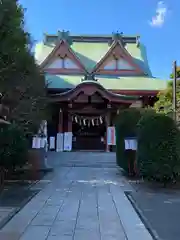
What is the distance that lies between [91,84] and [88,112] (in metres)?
2.48

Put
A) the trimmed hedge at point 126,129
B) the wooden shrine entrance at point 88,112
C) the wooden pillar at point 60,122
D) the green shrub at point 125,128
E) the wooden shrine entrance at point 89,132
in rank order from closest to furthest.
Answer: the trimmed hedge at point 126,129, the green shrub at point 125,128, the wooden shrine entrance at point 88,112, the wooden pillar at point 60,122, the wooden shrine entrance at point 89,132

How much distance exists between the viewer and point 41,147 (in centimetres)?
1504

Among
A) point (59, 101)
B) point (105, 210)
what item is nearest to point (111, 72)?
point (59, 101)

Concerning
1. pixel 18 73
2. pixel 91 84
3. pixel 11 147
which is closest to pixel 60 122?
pixel 91 84

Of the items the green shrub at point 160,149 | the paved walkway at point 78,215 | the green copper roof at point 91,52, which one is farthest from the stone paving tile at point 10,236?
the green copper roof at point 91,52

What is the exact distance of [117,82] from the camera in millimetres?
28969

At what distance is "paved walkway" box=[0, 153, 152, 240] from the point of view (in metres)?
5.96

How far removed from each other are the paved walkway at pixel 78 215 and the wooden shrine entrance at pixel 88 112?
1320 cm

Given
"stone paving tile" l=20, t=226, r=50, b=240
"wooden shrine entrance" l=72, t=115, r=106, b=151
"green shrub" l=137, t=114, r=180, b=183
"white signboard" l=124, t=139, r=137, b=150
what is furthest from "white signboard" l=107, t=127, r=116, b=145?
"stone paving tile" l=20, t=226, r=50, b=240

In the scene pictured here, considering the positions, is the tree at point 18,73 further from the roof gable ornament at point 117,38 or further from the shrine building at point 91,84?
the roof gable ornament at point 117,38

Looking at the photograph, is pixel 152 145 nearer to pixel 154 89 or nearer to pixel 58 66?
pixel 154 89

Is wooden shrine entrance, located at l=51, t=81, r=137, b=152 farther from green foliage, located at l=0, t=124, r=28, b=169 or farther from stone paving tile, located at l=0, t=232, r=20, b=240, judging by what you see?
stone paving tile, located at l=0, t=232, r=20, b=240

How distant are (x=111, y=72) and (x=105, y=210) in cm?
2328

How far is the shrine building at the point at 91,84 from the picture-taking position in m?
25.8
